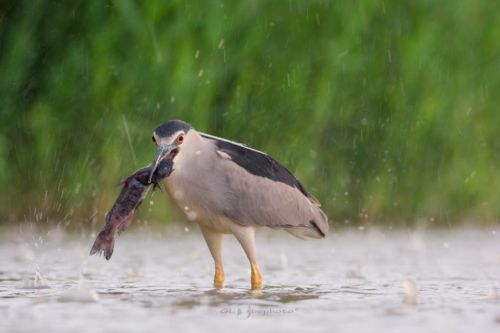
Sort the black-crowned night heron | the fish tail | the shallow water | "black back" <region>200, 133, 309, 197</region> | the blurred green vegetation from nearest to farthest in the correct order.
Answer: the shallow water → the fish tail → the black-crowned night heron → "black back" <region>200, 133, 309, 197</region> → the blurred green vegetation

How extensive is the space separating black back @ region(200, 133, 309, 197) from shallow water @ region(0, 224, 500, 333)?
675 millimetres

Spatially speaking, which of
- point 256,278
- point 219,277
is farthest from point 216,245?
point 256,278

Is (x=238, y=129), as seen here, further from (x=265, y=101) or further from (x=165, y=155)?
(x=165, y=155)

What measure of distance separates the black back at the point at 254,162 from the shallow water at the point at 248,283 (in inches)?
26.6

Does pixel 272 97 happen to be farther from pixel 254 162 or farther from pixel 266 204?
pixel 266 204

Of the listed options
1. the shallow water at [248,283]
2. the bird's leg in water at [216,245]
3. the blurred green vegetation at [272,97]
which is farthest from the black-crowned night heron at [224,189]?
the blurred green vegetation at [272,97]

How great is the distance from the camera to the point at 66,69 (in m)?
6.40

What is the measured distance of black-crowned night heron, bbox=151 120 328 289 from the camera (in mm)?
4344

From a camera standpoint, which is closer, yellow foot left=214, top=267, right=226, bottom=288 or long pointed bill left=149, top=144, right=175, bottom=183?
long pointed bill left=149, top=144, right=175, bottom=183

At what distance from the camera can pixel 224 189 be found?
177 inches

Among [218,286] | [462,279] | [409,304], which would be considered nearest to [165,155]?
[218,286]

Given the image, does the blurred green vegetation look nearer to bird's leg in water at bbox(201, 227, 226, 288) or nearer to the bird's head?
bird's leg in water at bbox(201, 227, 226, 288)

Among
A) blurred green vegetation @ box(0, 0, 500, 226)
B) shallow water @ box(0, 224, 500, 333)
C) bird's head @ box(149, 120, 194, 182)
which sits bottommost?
shallow water @ box(0, 224, 500, 333)

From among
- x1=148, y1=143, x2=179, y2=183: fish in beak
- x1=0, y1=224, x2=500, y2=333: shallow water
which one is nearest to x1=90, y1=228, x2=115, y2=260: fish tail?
x1=0, y1=224, x2=500, y2=333: shallow water
